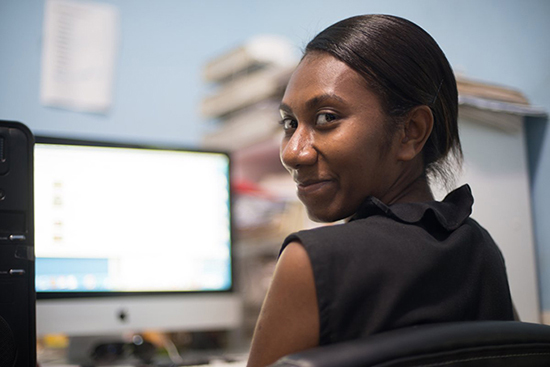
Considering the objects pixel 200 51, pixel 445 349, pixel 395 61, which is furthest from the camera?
pixel 200 51

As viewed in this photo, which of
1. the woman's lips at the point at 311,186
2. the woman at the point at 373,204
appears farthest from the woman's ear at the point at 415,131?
the woman's lips at the point at 311,186

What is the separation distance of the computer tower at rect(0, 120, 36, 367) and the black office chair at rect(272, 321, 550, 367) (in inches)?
15.6

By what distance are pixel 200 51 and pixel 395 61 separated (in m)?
1.66

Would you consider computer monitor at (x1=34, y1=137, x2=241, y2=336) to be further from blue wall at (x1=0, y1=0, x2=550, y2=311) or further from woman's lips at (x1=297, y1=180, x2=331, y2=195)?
woman's lips at (x1=297, y1=180, x2=331, y2=195)

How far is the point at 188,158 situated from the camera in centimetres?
139

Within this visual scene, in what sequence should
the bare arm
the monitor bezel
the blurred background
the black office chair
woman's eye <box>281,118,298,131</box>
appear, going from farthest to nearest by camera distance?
the monitor bezel, the blurred background, woman's eye <box>281,118,298,131</box>, the bare arm, the black office chair

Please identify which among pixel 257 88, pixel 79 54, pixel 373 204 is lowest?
pixel 373 204

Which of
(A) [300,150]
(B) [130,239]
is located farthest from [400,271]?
(B) [130,239]

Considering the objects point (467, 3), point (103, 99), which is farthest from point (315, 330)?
point (103, 99)

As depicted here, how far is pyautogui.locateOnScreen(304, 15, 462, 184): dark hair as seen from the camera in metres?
0.70

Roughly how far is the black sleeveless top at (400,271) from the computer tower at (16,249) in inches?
13.8

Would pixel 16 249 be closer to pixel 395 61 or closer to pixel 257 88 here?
pixel 395 61

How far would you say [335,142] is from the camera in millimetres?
711

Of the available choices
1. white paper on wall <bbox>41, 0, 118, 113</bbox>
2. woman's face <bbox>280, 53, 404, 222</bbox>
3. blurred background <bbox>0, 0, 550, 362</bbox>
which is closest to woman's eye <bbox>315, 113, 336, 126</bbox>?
woman's face <bbox>280, 53, 404, 222</bbox>
